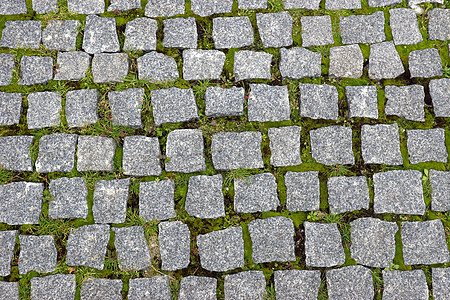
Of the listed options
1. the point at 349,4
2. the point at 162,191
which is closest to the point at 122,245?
the point at 162,191

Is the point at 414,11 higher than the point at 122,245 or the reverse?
higher

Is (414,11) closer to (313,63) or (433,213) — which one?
(313,63)

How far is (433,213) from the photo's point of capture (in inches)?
124

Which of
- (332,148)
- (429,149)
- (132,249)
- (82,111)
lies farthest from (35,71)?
(429,149)

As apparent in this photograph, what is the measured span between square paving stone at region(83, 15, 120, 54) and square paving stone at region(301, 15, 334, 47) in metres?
2.07

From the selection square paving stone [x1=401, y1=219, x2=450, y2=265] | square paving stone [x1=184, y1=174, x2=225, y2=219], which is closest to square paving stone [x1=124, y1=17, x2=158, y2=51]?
square paving stone [x1=184, y1=174, x2=225, y2=219]

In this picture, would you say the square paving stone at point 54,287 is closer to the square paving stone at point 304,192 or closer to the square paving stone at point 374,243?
the square paving stone at point 304,192

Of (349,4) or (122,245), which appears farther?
(349,4)

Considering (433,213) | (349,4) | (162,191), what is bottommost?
(433,213)

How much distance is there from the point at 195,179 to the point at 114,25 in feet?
6.33

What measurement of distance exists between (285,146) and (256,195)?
588 mm

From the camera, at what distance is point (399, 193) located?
10.2 feet

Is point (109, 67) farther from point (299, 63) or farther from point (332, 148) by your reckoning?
point (332, 148)

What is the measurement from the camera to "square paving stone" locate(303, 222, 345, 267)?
119 inches
